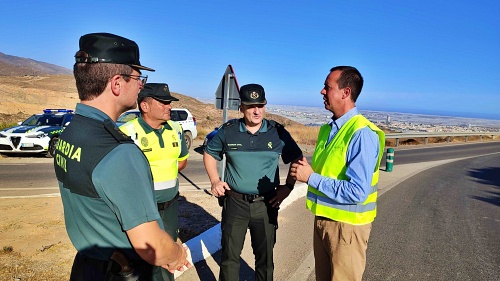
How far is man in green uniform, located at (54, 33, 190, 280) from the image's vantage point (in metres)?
1.47

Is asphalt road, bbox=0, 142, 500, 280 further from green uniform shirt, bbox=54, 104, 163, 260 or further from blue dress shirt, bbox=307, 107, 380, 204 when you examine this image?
green uniform shirt, bbox=54, 104, 163, 260

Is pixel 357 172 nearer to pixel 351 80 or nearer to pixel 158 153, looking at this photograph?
pixel 351 80

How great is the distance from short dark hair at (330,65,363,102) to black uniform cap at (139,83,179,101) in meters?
1.87

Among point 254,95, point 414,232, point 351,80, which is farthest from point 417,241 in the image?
point 351,80

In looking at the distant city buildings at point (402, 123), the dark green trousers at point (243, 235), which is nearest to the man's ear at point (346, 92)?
the dark green trousers at point (243, 235)

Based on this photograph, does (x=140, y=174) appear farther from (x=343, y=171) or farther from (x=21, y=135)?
(x=21, y=135)

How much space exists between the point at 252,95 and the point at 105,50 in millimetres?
2149

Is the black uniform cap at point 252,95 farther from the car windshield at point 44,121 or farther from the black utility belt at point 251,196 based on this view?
the car windshield at point 44,121

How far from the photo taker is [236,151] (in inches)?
142

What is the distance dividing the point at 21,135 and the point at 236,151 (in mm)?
11756

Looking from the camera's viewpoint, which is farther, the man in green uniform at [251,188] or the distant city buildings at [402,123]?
the distant city buildings at [402,123]

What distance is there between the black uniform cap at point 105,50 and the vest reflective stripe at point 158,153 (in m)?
1.93

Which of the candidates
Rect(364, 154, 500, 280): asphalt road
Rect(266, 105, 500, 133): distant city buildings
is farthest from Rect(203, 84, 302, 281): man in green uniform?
Rect(266, 105, 500, 133): distant city buildings

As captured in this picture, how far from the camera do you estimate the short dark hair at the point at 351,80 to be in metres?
2.81
